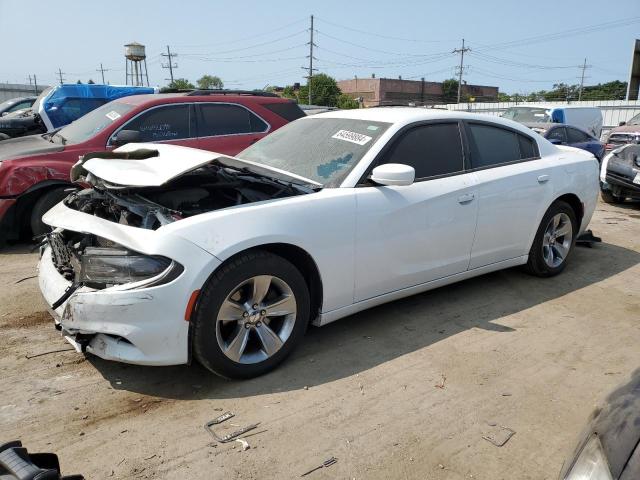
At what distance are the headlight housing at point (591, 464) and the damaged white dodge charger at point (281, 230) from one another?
6.25 ft

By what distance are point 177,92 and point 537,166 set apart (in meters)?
5.24

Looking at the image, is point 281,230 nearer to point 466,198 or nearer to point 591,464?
point 466,198

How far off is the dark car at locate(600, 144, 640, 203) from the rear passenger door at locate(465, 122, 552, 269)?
5.00m

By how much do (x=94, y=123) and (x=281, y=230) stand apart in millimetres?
4563

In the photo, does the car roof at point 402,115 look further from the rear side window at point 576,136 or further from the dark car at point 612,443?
the rear side window at point 576,136

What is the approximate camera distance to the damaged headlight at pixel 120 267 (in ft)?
9.12

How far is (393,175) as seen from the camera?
3459 mm

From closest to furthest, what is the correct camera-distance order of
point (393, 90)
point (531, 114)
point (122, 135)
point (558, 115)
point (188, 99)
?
1. point (122, 135)
2. point (188, 99)
3. point (531, 114)
4. point (558, 115)
5. point (393, 90)

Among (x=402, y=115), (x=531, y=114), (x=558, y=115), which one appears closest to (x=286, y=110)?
(x=402, y=115)

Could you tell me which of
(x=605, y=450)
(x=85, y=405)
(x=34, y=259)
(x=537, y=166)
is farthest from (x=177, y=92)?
(x=605, y=450)

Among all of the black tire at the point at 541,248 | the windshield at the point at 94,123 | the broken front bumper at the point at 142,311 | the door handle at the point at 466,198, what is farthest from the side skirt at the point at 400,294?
the windshield at the point at 94,123

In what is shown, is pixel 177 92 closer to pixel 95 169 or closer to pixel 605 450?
pixel 95 169

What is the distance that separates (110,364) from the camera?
10.9 ft

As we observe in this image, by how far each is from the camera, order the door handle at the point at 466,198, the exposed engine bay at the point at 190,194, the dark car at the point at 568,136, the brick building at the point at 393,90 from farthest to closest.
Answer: the brick building at the point at 393,90, the dark car at the point at 568,136, the door handle at the point at 466,198, the exposed engine bay at the point at 190,194
